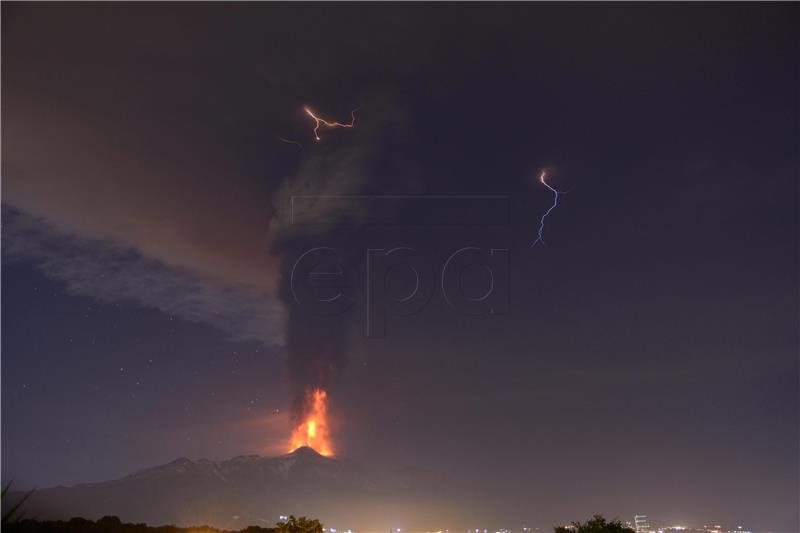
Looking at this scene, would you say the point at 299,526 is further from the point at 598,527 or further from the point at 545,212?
the point at 545,212

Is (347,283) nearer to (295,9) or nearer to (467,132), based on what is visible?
(467,132)

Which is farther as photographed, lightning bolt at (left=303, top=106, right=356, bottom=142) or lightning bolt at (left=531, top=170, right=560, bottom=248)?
lightning bolt at (left=531, top=170, right=560, bottom=248)

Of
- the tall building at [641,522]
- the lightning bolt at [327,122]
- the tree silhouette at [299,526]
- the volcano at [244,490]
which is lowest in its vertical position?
the tree silhouette at [299,526]

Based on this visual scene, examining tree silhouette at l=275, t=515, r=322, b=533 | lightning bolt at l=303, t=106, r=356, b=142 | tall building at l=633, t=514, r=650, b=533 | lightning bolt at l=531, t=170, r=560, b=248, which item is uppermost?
lightning bolt at l=303, t=106, r=356, b=142

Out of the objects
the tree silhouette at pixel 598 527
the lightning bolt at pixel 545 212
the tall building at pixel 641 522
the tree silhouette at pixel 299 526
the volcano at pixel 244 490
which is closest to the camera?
the tree silhouette at pixel 299 526

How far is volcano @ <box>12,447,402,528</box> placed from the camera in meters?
41.2

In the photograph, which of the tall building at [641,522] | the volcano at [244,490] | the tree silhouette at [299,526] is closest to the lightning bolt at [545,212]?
the tree silhouette at [299,526]

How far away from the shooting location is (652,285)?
2355 centimetres

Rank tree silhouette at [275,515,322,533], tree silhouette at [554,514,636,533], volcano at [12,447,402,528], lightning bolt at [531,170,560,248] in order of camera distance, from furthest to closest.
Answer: volcano at [12,447,402,528] → lightning bolt at [531,170,560,248] → tree silhouette at [554,514,636,533] → tree silhouette at [275,515,322,533]

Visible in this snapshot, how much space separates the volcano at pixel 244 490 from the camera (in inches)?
1623

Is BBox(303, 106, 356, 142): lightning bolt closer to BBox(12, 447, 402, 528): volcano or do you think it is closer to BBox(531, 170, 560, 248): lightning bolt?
BBox(531, 170, 560, 248): lightning bolt

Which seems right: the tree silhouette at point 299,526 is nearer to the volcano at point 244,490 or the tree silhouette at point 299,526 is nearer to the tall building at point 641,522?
the tall building at point 641,522

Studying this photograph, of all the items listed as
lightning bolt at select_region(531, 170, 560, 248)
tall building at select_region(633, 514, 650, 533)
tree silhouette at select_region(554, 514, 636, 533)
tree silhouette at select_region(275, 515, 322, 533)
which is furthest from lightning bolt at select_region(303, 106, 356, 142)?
tall building at select_region(633, 514, 650, 533)

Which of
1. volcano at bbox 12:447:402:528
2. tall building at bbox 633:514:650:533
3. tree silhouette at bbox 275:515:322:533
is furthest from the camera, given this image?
volcano at bbox 12:447:402:528
